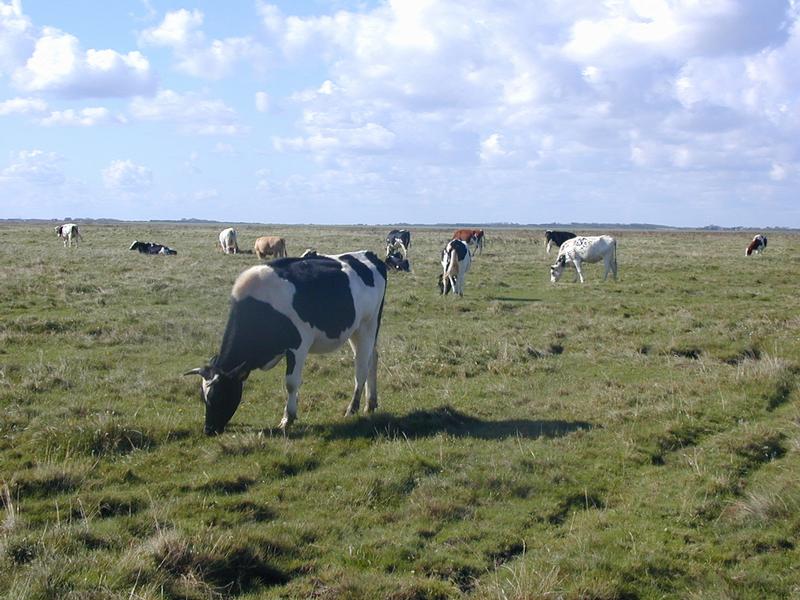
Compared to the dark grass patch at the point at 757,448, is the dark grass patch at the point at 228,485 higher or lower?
lower

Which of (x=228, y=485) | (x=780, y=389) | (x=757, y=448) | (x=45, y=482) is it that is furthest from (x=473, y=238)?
(x=45, y=482)

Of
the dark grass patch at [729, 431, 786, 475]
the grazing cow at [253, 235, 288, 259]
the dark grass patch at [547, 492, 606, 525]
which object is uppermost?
the grazing cow at [253, 235, 288, 259]

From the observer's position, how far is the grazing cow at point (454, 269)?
2412cm

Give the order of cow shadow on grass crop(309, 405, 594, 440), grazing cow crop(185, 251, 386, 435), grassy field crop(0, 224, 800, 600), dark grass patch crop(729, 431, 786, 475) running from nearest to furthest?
grassy field crop(0, 224, 800, 600) < dark grass patch crop(729, 431, 786, 475) < grazing cow crop(185, 251, 386, 435) < cow shadow on grass crop(309, 405, 594, 440)

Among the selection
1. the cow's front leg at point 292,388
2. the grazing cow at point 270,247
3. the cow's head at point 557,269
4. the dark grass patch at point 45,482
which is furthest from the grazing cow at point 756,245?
the dark grass patch at point 45,482

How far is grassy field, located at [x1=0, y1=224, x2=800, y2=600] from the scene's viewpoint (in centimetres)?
557

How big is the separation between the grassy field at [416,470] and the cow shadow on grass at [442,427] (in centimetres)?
4

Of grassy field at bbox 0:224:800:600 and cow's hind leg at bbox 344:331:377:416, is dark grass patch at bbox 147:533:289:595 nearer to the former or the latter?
grassy field at bbox 0:224:800:600

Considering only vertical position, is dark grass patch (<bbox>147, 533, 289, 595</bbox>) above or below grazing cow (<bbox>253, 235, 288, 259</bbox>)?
below

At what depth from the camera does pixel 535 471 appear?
25.9 feet

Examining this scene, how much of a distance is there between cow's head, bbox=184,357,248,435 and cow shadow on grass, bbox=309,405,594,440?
3.41 ft

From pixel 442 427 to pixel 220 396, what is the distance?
2810 mm

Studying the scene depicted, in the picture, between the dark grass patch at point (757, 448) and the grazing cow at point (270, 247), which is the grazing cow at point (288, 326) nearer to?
the dark grass patch at point (757, 448)

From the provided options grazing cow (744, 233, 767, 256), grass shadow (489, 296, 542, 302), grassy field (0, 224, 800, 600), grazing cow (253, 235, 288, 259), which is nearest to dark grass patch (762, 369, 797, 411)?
grassy field (0, 224, 800, 600)
